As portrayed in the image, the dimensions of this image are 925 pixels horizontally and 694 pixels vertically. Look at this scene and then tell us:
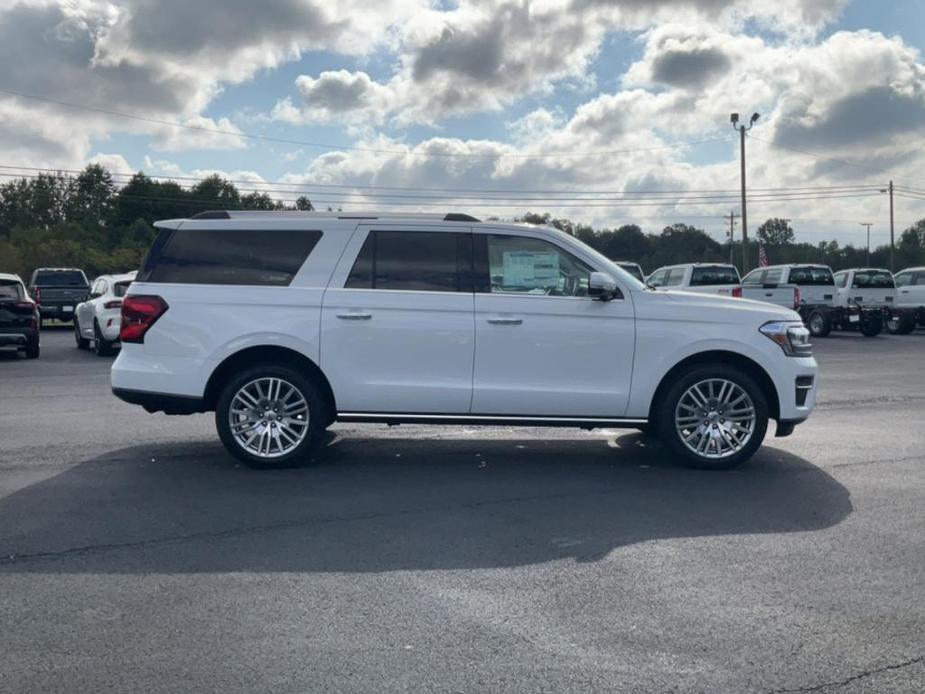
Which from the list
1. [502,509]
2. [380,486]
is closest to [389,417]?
[380,486]

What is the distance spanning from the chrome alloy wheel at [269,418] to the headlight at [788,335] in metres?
3.89

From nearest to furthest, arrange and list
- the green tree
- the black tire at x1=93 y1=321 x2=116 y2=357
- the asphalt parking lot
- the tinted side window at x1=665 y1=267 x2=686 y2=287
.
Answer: the asphalt parking lot
the black tire at x1=93 y1=321 x2=116 y2=357
the tinted side window at x1=665 y1=267 x2=686 y2=287
the green tree

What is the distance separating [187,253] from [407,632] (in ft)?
16.0

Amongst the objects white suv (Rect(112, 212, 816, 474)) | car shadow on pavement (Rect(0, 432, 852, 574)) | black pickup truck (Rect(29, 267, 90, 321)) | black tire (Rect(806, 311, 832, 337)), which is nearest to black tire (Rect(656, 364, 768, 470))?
white suv (Rect(112, 212, 816, 474))

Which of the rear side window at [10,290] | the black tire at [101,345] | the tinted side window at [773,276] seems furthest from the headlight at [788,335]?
the tinted side window at [773,276]

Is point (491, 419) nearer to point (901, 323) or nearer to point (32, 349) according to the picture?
point (32, 349)

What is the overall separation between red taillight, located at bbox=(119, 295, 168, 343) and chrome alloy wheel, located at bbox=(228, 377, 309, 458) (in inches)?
38.6

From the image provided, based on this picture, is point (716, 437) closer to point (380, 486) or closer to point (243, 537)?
point (380, 486)

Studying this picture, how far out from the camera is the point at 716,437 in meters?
8.43

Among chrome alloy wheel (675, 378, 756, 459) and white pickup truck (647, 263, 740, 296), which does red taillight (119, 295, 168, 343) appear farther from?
white pickup truck (647, 263, 740, 296)

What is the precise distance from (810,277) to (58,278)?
75.5ft

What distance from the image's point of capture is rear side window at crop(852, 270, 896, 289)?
29875 millimetres

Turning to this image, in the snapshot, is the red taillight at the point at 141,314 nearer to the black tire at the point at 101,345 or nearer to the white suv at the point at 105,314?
the white suv at the point at 105,314

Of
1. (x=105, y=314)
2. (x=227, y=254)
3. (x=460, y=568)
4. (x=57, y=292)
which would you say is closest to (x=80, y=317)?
(x=105, y=314)
